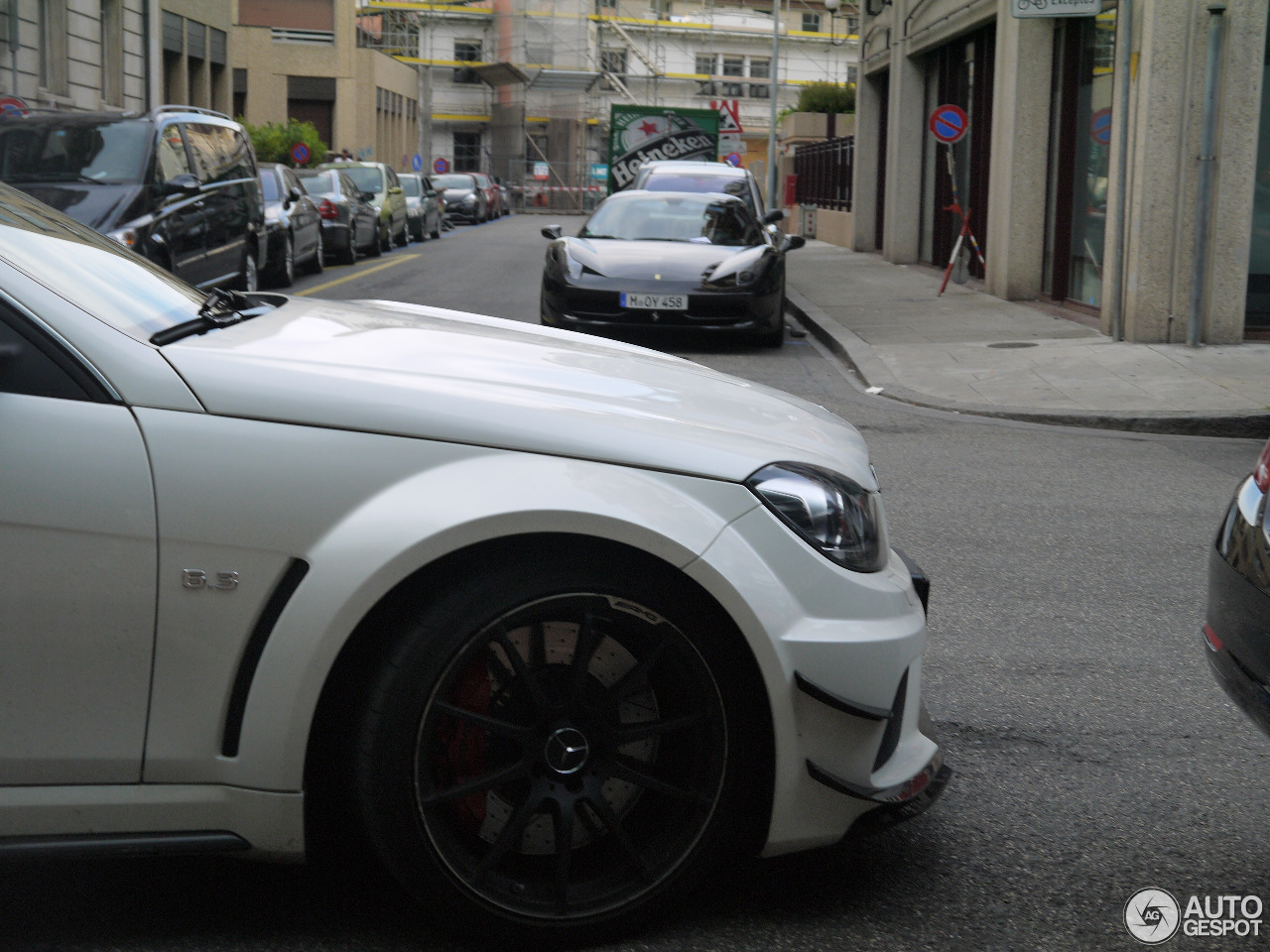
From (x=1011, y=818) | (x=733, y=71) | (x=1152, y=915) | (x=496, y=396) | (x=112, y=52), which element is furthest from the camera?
(x=733, y=71)

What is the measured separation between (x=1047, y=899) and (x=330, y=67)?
196 feet

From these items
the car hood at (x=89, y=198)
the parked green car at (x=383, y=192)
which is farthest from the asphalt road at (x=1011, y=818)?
the parked green car at (x=383, y=192)

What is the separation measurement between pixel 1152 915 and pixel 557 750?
122 centimetres

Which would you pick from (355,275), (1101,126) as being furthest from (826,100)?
(1101,126)

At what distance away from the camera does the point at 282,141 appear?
4200 centimetres

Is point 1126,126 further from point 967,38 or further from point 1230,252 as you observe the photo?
point 967,38

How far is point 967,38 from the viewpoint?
21.1 m

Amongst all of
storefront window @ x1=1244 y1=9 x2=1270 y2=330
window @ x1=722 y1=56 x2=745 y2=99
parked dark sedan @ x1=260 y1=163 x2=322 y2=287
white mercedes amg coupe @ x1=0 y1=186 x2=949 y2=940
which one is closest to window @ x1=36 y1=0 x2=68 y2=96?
parked dark sedan @ x1=260 y1=163 x2=322 y2=287

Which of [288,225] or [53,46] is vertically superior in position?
[53,46]

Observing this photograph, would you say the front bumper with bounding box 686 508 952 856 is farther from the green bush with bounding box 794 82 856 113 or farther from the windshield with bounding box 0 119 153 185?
the green bush with bounding box 794 82 856 113

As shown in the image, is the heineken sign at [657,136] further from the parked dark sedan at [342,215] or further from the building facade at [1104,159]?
the building facade at [1104,159]

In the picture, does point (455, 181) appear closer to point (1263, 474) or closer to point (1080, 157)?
point (1080, 157)

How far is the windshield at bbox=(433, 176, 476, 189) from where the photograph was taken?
4828cm

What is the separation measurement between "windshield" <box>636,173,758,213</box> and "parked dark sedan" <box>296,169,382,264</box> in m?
6.44
